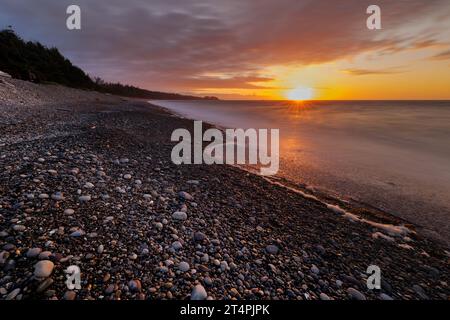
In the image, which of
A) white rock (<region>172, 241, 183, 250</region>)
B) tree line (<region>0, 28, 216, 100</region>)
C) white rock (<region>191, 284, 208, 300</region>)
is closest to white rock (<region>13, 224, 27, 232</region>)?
white rock (<region>172, 241, 183, 250</region>)

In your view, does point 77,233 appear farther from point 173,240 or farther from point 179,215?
point 179,215

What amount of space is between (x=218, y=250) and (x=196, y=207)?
1.13m

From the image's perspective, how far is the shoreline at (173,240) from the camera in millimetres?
2199

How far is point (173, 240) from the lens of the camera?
2.88m

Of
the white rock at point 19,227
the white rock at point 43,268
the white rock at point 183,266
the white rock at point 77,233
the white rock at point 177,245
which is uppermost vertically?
the white rock at point 19,227

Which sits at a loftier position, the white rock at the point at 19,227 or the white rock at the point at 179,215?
the white rock at the point at 19,227

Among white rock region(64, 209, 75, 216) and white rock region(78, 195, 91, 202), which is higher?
white rock region(78, 195, 91, 202)

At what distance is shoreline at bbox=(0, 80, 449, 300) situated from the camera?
2199 mm

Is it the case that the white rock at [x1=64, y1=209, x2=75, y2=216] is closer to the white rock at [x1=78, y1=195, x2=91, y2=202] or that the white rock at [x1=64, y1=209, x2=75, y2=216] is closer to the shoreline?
the shoreline

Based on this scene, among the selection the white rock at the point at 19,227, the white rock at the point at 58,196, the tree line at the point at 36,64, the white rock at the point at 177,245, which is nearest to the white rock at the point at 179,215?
the white rock at the point at 177,245

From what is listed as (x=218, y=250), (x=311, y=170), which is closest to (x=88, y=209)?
(x=218, y=250)

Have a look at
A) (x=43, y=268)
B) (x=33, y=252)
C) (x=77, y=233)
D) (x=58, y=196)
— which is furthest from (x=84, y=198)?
(x=43, y=268)

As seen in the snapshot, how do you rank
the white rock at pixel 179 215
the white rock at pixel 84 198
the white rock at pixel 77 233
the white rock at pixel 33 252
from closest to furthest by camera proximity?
the white rock at pixel 33 252, the white rock at pixel 77 233, the white rock at pixel 84 198, the white rock at pixel 179 215

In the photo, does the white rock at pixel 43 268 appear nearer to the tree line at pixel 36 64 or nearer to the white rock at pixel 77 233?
the white rock at pixel 77 233
